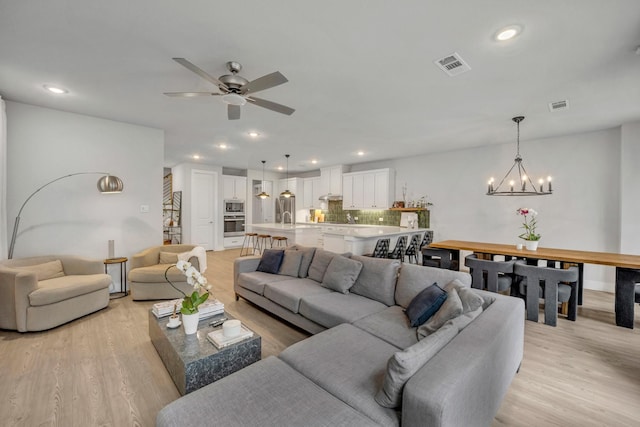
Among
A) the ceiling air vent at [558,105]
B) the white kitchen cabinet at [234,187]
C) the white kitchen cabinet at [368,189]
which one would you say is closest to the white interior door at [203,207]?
the white kitchen cabinet at [234,187]

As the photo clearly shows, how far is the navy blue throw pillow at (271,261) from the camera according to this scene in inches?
153

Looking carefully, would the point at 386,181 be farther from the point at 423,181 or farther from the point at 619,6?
the point at 619,6

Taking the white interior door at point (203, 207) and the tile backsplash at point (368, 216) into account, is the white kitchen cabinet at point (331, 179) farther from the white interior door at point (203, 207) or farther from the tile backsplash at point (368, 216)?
the white interior door at point (203, 207)

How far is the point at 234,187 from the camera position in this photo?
895cm

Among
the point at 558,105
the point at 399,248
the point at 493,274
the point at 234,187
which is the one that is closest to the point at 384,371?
the point at 493,274

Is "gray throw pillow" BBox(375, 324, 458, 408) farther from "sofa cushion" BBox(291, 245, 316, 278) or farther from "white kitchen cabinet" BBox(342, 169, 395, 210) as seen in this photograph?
"white kitchen cabinet" BBox(342, 169, 395, 210)

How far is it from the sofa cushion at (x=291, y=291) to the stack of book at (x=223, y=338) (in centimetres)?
75

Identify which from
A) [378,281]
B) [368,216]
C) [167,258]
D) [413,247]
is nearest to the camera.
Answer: [378,281]

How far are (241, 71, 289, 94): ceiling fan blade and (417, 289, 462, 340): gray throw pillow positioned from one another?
7.24 ft

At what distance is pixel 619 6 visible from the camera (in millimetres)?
1829

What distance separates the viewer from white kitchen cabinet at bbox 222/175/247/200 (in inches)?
344

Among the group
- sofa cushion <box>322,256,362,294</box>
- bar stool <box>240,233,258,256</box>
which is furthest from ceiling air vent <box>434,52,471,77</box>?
bar stool <box>240,233,258,256</box>

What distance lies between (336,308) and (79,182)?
4466 millimetres

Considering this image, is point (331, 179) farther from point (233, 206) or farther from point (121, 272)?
point (121, 272)
